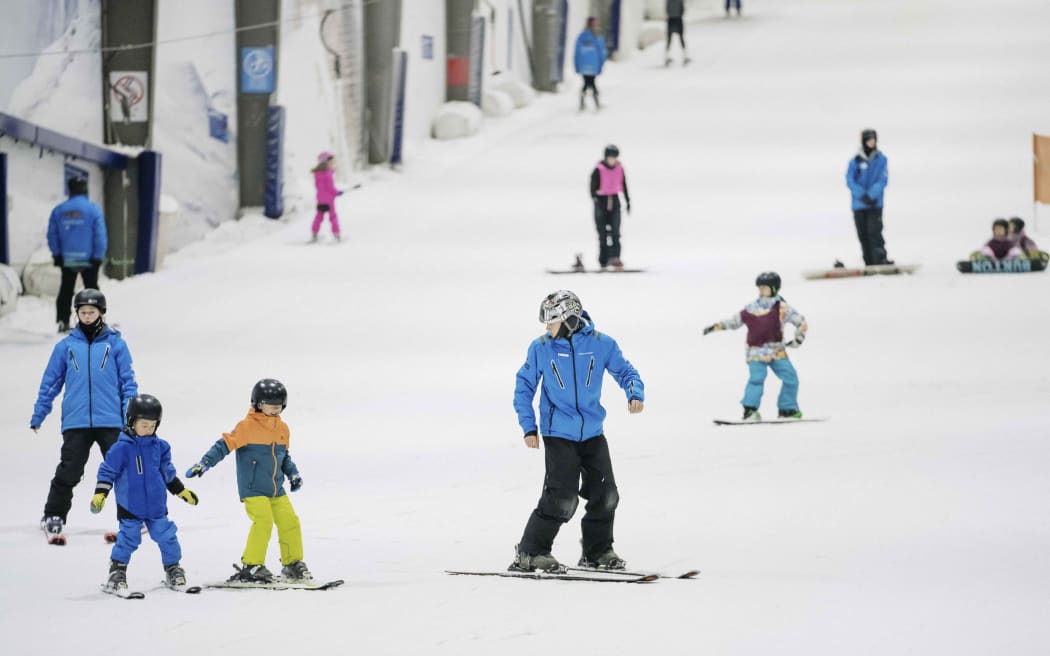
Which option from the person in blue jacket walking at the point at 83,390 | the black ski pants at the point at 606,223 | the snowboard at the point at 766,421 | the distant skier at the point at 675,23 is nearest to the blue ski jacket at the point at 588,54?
the distant skier at the point at 675,23

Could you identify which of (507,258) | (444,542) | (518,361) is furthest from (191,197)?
(444,542)

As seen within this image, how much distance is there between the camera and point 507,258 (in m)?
20.5

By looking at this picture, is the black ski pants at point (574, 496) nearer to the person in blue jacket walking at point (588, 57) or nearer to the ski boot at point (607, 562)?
the ski boot at point (607, 562)

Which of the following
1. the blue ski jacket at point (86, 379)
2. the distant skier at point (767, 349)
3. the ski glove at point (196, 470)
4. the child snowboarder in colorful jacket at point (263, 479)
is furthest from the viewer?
the distant skier at point (767, 349)

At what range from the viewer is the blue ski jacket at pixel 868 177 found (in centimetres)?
1809

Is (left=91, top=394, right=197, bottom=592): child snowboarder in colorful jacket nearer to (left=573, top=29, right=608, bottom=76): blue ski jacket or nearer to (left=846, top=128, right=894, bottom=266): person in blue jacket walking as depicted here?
(left=846, top=128, right=894, bottom=266): person in blue jacket walking

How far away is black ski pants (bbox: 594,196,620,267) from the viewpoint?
62.1 feet

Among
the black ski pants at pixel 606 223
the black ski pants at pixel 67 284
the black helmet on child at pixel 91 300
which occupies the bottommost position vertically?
the black helmet on child at pixel 91 300

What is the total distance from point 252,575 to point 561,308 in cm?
193

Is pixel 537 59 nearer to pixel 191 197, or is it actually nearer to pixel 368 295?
pixel 191 197

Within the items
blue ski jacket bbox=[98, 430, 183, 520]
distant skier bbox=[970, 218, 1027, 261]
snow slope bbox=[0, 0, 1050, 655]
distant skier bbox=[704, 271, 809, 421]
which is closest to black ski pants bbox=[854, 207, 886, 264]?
snow slope bbox=[0, 0, 1050, 655]

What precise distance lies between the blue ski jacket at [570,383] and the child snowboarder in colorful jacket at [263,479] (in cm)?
115

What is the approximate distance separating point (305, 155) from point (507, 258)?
5.78 metres

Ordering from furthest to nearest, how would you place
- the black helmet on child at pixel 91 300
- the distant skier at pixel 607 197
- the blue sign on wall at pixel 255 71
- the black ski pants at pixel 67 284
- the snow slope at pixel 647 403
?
the blue sign on wall at pixel 255 71 < the distant skier at pixel 607 197 < the black ski pants at pixel 67 284 < the black helmet on child at pixel 91 300 < the snow slope at pixel 647 403
